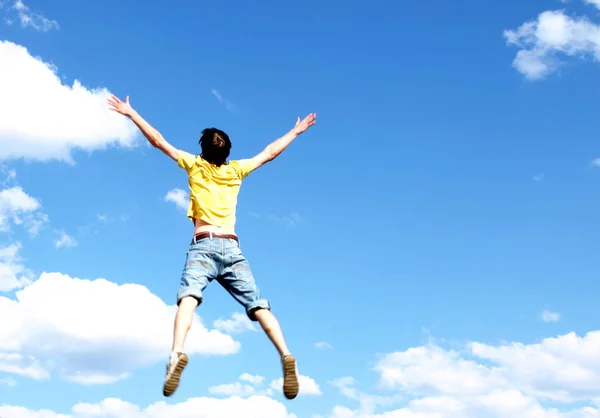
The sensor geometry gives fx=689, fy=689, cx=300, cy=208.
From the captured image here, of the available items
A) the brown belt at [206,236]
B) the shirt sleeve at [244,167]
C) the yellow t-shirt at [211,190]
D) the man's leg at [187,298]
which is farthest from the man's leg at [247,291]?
the shirt sleeve at [244,167]

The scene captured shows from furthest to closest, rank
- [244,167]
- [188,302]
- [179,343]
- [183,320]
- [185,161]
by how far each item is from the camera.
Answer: [244,167], [185,161], [188,302], [183,320], [179,343]

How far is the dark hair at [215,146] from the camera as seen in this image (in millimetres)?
9430

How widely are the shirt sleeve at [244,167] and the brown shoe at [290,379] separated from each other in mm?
2573

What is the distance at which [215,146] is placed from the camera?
9.42 meters

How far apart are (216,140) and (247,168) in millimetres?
575

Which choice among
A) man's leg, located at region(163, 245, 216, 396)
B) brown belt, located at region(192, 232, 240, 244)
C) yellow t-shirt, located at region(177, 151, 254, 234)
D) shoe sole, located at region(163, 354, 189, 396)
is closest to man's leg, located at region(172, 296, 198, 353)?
man's leg, located at region(163, 245, 216, 396)

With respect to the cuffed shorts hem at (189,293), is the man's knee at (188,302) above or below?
below

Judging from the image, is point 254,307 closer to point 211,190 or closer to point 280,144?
point 211,190

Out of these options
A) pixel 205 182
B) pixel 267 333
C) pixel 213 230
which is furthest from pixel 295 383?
pixel 205 182

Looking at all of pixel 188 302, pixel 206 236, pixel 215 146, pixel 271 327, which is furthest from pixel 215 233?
pixel 271 327

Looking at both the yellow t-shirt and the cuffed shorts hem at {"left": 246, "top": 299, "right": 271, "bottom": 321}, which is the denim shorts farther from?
the yellow t-shirt

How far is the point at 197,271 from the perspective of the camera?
29.2ft

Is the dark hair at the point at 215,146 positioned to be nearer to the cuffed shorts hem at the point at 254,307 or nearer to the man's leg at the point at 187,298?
the man's leg at the point at 187,298

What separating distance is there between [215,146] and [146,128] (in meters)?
0.95
